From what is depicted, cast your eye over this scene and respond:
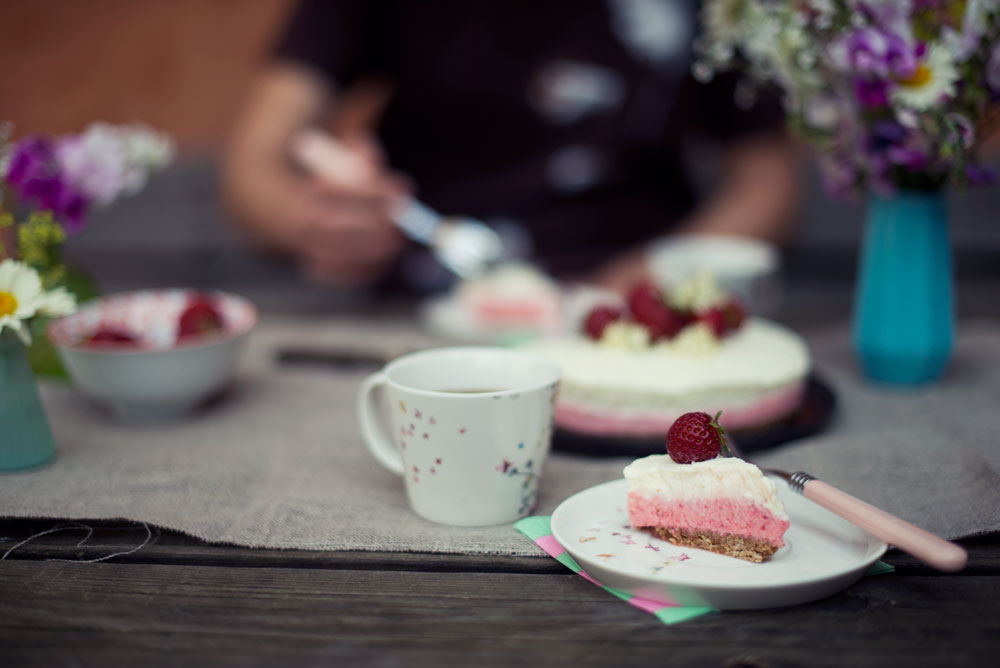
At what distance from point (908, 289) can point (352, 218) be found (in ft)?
3.24

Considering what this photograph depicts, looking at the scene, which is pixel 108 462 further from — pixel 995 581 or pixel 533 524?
pixel 995 581

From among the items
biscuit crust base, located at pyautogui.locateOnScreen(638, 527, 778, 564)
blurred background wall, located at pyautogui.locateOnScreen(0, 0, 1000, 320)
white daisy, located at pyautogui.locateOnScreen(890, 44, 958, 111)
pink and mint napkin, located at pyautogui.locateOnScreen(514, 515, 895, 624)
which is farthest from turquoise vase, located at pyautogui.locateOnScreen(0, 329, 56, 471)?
blurred background wall, located at pyautogui.locateOnScreen(0, 0, 1000, 320)

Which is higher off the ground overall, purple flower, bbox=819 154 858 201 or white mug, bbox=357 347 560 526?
purple flower, bbox=819 154 858 201

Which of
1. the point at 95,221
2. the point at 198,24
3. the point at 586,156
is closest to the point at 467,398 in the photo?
the point at 586,156

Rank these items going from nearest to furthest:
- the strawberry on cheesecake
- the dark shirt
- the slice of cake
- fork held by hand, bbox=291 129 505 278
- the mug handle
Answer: the mug handle → the strawberry on cheesecake → the slice of cake → fork held by hand, bbox=291 129 505 278 → the dark shirt

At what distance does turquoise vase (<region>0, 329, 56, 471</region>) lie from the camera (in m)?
0.82

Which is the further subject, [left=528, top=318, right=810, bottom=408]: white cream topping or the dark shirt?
the dark shirt

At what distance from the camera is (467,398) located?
27.3 inches

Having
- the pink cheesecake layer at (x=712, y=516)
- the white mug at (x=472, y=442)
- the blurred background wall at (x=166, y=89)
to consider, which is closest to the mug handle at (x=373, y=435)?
the white mug at (x=472, y=442)

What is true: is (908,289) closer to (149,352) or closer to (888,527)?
(888,527)

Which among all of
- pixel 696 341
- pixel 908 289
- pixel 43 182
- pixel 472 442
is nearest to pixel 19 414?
pixel 43 182

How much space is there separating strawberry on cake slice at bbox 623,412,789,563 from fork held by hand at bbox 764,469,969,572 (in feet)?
0.12

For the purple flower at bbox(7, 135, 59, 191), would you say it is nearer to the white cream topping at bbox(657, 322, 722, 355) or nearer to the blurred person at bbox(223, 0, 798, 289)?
the white cream topping at bbox(657, 322, 722, 355)

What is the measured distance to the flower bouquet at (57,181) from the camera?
85cm
